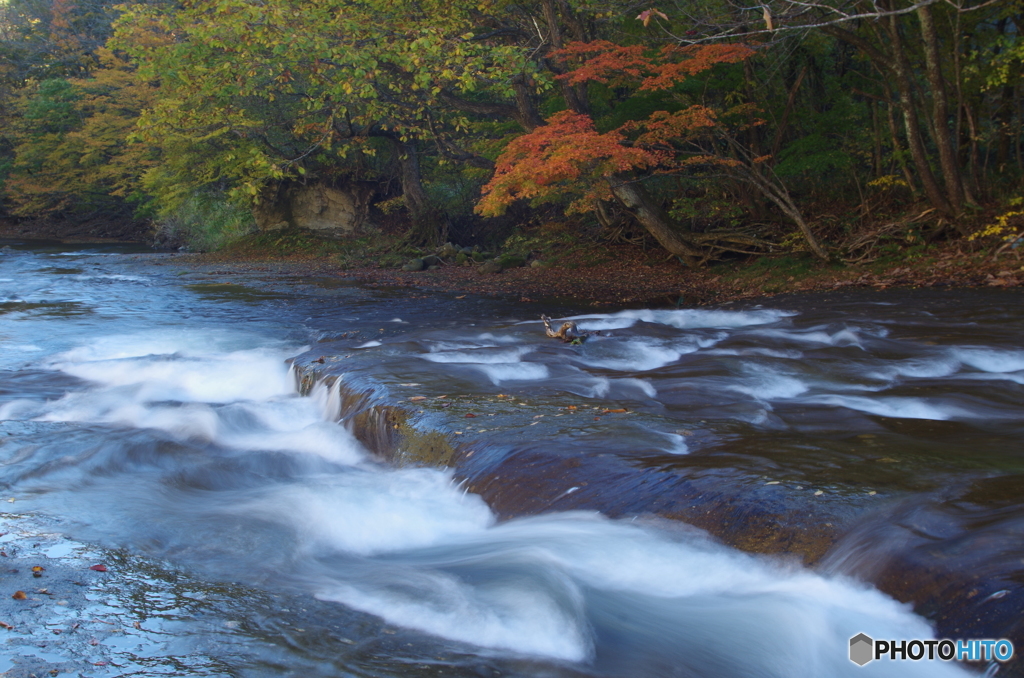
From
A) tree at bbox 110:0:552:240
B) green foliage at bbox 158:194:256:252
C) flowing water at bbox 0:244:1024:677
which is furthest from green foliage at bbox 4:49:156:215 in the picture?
flowing water at bbox 0:244:1024:677

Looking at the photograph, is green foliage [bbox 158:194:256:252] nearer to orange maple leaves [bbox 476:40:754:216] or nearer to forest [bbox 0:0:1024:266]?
forest [bbox 0:0:1024:266]

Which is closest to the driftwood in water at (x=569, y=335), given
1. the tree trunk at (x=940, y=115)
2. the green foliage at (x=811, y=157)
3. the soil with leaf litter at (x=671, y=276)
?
the soil with leaf litter at (x=671, y=276)

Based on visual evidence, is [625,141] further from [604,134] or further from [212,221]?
[212,221]

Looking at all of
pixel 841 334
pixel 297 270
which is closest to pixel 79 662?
pixel 841 334

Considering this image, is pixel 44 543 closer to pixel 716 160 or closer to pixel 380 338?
pixel 380 338

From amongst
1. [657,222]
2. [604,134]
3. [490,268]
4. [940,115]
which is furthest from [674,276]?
[940,115]

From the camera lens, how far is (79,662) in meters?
3.13

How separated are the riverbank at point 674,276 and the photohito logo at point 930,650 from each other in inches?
369

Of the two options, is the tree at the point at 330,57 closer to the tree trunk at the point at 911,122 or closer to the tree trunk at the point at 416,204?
the tree trunk at the point at 416,204

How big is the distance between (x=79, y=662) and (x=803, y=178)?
626 inches

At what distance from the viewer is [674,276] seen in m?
16.2

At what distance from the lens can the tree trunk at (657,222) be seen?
16.2 metres

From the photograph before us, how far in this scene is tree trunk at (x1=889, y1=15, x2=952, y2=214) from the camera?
12312 millimetres

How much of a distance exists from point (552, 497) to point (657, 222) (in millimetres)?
12247
